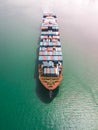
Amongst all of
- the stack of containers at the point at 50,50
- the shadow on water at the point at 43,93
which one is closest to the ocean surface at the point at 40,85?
the shadow on water at the point at 43,93

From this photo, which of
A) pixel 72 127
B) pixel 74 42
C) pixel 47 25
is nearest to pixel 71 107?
pixel 72 127

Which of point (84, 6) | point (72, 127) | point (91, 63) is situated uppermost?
point (84, 6)

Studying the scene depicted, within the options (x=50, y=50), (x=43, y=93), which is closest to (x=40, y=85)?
(x=43, y=93)

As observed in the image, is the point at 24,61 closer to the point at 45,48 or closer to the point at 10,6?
the point at 45,48

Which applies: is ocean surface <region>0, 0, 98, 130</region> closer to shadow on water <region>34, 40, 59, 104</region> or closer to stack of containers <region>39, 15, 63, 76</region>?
shadow on water <region>34, 40, 59, 104</region>

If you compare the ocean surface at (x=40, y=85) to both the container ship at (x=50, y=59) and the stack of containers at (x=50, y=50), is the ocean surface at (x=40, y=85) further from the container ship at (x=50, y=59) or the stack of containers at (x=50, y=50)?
the stack of containers at (x=50, y=50)

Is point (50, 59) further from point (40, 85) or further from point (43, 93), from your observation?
point (43, 93)
